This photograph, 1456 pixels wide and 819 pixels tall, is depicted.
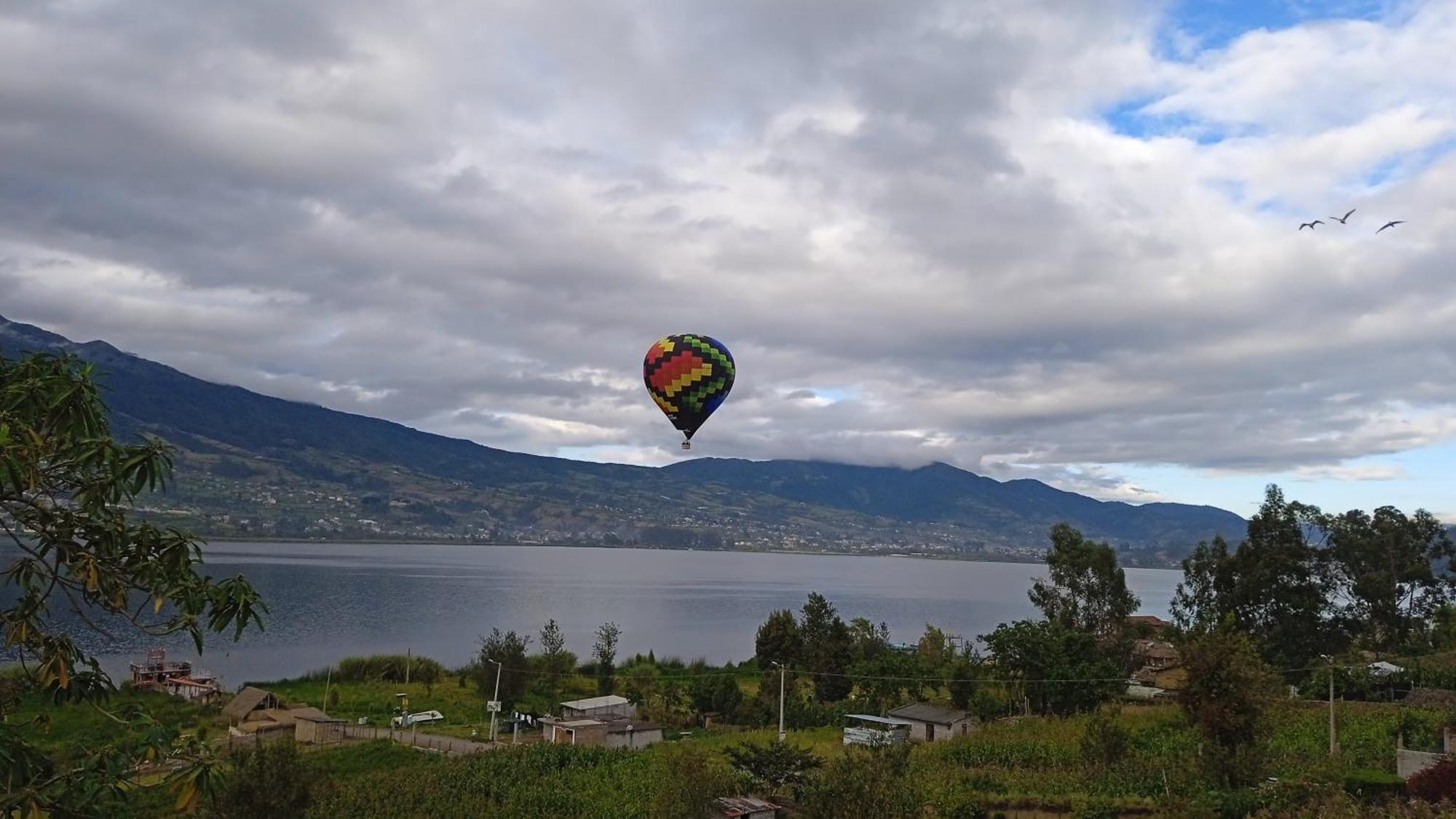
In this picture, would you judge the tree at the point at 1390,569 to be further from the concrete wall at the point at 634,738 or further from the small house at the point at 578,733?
the small house at the point at 578,733

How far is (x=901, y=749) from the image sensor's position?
1106 inches

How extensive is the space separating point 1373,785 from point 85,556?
31531 mm

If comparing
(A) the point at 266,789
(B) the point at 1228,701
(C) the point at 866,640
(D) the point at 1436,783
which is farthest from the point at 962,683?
(A) the point at 266,789

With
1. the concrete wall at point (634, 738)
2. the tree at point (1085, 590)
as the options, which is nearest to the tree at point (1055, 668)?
the tree at point (1085, 590)

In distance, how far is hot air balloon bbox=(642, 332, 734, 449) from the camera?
116ft

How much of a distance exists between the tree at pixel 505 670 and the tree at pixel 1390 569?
5193 centimetres

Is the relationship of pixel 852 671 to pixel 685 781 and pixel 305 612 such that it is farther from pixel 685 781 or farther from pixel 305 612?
pixel 305 612

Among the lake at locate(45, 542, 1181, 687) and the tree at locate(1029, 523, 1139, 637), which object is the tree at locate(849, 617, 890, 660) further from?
the lake at locate(45, 542, 1181, 687)

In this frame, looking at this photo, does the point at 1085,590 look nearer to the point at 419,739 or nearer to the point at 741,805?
the point at 419,739

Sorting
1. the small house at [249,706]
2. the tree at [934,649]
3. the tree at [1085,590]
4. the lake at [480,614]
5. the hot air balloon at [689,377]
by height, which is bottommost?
the lake at [480,614]

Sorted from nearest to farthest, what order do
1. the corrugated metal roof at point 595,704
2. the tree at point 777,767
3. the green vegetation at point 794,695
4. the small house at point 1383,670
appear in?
the green vegetation at point 794,695
the tree at point 777,767
the small house at point 1383,670
the corrugated metal roof at point 595,704

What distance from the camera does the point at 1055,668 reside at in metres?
48.0

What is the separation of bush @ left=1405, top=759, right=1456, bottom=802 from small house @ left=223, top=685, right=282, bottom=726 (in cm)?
4703

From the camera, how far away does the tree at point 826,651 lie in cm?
5712
